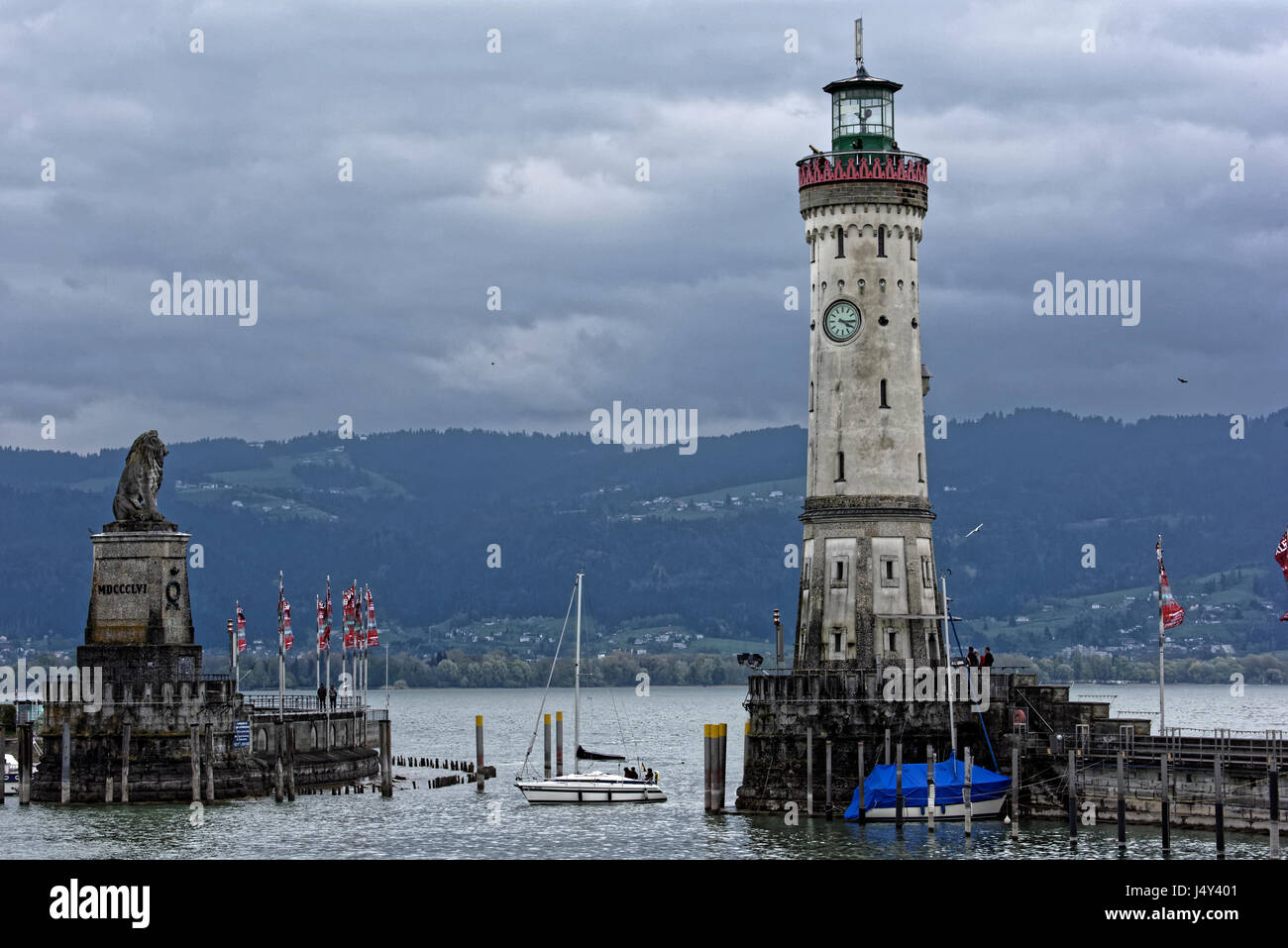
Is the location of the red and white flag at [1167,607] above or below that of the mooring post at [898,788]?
above

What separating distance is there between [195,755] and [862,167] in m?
38.4

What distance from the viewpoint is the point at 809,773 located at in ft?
261

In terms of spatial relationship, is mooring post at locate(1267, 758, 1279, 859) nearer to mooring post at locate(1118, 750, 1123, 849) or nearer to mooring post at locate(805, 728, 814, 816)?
mooring post at locate(1118, 750, 1123, 849)

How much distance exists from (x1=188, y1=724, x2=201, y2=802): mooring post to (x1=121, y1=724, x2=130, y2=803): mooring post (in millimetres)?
2753

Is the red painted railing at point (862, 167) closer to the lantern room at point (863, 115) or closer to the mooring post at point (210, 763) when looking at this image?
the lantern room at point (863, 115)

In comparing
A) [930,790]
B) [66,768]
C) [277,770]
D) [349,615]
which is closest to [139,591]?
[66,768]

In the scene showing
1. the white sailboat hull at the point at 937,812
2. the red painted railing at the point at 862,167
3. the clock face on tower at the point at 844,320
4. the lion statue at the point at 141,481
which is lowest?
the white sailboat hull at the point at 937,812

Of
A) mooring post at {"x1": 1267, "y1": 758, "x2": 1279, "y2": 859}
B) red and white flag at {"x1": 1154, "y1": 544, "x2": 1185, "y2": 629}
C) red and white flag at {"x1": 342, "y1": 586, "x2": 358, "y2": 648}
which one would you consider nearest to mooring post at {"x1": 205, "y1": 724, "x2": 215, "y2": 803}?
red and white flag at {"x1": 342, "y1": 586, "x2": 358, "y2": 648}

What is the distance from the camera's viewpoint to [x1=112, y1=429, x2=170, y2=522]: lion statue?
94375 millimetres

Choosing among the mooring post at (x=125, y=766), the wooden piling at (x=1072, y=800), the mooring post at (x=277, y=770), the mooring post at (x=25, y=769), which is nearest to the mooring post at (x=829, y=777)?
the wooden piling at (x=1072, y=800)

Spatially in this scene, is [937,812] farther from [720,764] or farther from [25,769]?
[25,769]

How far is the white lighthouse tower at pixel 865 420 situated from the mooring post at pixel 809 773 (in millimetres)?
5194

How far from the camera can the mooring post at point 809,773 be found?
79.5m

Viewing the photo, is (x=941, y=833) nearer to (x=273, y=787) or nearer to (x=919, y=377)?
(x=919, y=377)
